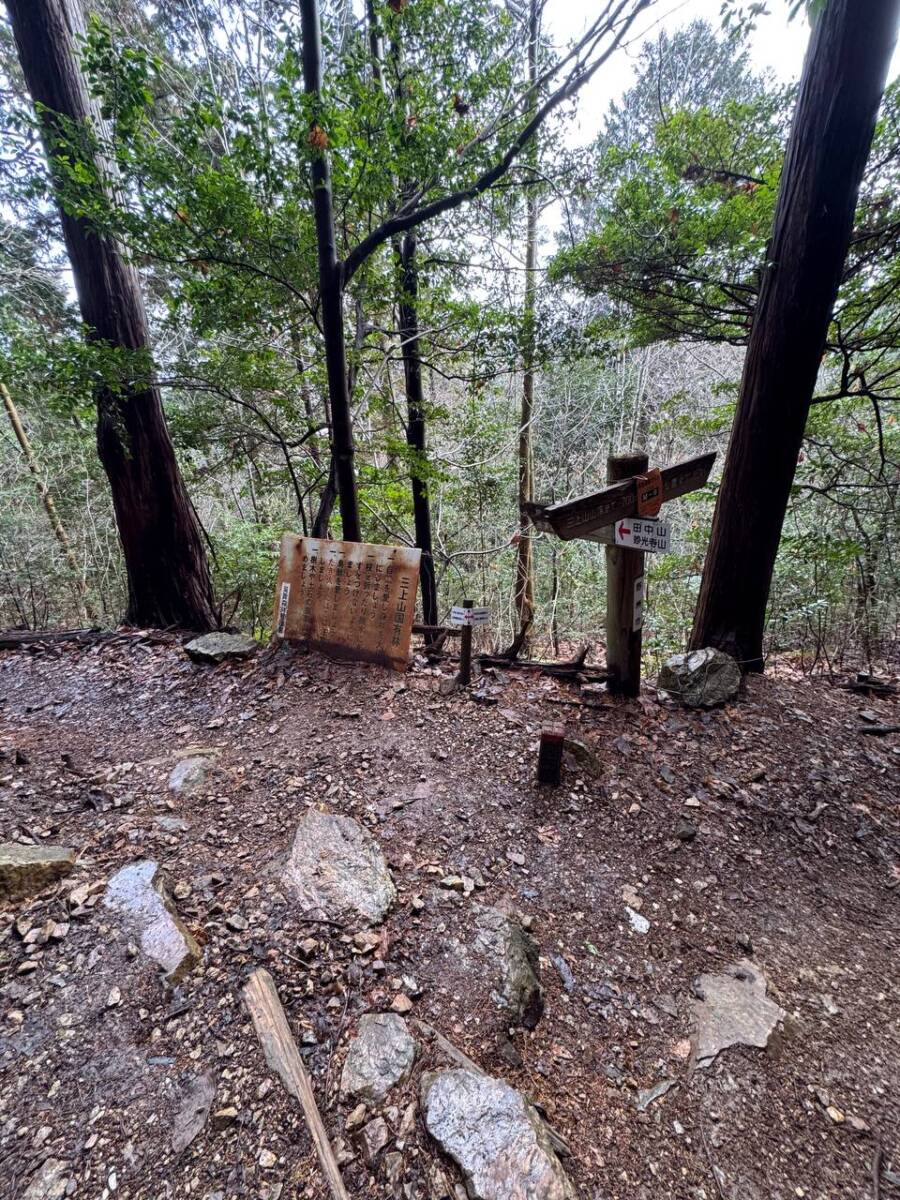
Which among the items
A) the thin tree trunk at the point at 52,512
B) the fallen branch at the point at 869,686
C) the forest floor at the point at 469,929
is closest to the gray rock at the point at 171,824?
the forest floor at the point at 469,929

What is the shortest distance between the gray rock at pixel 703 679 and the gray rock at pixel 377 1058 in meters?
2.61

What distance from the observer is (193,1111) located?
3.93 ft

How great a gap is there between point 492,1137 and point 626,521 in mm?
2600

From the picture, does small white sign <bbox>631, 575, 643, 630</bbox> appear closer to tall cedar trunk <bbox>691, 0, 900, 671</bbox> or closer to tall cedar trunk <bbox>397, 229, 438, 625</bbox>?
tall cedar trunk <bbox>691, 0, 900, 671</bbox>

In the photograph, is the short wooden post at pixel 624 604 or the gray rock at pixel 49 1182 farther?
the short wooden post at pixel 624 604

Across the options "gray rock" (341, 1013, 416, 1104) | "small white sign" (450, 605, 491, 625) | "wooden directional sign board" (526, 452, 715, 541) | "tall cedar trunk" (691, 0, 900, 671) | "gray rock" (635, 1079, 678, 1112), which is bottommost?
"gray rock" (635, 1079, 678, 1112)

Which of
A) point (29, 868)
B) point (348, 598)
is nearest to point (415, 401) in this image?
point (348, 598)

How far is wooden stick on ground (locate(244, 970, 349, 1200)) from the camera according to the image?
1.12 m

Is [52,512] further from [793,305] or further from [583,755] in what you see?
[793,305]

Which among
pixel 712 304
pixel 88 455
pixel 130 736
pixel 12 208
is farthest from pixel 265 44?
pixel 130 736

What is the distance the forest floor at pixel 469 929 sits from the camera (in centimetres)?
119

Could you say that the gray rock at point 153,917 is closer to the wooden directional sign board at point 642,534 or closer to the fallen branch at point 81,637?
the wooden directional sign board at point 642,534

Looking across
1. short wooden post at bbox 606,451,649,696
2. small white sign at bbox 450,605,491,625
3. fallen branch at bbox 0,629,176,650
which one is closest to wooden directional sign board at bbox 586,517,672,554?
short wooden post at bbox 606,451,649,696

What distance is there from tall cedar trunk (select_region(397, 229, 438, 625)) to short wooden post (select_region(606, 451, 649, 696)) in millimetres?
1786
